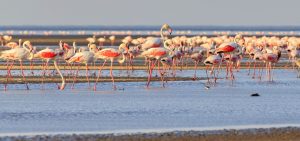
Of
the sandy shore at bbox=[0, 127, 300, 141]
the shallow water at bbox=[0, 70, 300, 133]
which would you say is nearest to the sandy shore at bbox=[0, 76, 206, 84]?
the shallow water at bbox=[0, 70, 300, 133]

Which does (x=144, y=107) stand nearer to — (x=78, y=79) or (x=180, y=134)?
(x=180, y=134)

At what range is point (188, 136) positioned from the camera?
14.8 metres

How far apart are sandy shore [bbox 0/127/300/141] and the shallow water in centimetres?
93

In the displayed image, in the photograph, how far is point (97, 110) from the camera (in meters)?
18.8

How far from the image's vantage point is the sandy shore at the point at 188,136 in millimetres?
14422

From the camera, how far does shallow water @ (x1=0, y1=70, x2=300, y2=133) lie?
16.6 m

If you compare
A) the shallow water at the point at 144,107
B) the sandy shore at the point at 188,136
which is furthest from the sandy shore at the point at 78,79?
the sandy shore at the point at 188,136

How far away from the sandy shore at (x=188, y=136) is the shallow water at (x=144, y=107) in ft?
3.04

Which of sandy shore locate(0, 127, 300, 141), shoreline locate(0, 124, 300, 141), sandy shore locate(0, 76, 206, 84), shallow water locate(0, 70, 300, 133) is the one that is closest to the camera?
sandy shore locate(0, 127, 300, 141)

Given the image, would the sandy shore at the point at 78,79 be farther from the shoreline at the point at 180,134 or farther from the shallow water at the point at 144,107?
the shoreline at the point at 180,134

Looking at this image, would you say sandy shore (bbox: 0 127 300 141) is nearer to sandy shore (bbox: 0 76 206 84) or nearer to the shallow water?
the shallow water

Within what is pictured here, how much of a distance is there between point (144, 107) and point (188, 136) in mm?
4820

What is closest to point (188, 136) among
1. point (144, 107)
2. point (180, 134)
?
point (180, 134)

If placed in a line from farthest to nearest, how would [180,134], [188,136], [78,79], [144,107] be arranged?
[78,79], [144,107], [180,134], [188,136]
